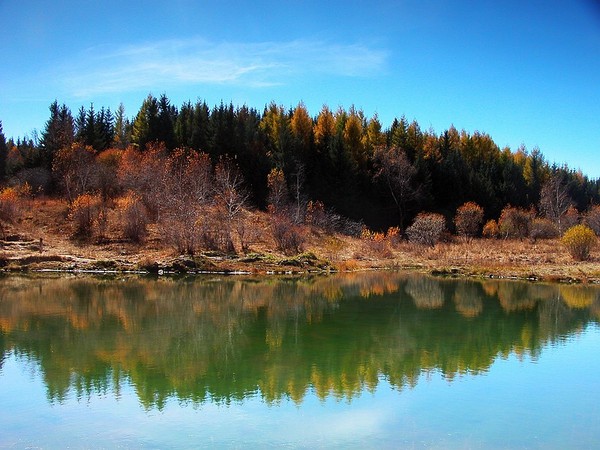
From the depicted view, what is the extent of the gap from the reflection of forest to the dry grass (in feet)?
16.9

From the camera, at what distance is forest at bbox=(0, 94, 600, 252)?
47562 millimetres

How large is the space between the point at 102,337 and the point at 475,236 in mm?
47388

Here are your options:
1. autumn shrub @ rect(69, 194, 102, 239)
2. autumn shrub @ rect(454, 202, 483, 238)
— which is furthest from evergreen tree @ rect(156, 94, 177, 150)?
autumn shrub @ rect(454, 202, 483, 238)

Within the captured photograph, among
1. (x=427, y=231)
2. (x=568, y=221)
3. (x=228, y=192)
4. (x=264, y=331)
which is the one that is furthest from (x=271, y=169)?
(x=264, y=331)

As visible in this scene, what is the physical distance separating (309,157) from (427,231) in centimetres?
2024

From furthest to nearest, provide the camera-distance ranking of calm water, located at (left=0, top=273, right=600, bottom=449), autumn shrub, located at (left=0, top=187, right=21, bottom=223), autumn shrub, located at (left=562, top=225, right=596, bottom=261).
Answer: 1. autumn shrub, located at (left=0, top=187, right=21, bottom=223)
2. autumn shrub, located at (left=562, top=225, right=596, bottom=261)
3. calm water, located at (left=0, top=273, right=600, bottom=449)

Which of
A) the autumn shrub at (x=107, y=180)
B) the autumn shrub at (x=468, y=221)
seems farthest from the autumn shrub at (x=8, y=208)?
the autumn shrub at (x=468, y=221)

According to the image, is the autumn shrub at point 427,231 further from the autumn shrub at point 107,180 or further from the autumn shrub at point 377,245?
the autumn shrub at point 107,180

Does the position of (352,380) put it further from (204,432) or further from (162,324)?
(162,324)

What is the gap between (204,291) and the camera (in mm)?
26203

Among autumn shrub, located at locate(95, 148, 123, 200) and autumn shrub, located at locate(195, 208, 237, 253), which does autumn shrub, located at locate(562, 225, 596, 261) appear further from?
Result: autumn shrub, located at locate(95, 148, 123, 200)

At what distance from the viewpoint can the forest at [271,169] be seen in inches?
1873

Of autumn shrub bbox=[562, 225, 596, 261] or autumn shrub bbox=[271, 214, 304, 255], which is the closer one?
autumn shrub bbox=[562, 225, 596, 261]

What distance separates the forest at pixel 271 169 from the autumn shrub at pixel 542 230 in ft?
3.73
